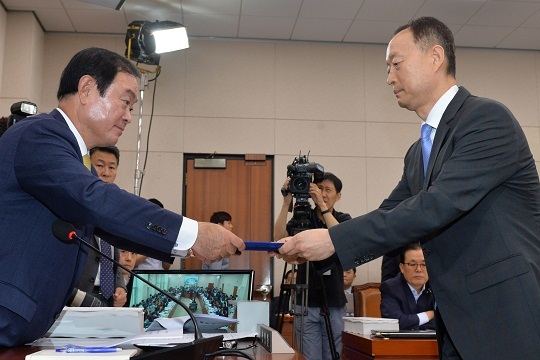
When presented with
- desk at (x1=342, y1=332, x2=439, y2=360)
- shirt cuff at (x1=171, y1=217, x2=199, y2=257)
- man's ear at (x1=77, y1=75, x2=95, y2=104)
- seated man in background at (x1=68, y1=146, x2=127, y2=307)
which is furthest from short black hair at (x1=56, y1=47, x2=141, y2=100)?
desk at (x1=342, y1=332, x2=439, y2=360)

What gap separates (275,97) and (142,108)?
134 cm

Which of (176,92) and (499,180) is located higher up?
(176,92)

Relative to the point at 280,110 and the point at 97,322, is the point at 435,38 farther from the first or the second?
the point at 280,110

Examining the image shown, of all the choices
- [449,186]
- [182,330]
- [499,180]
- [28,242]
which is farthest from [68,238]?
[499,180]

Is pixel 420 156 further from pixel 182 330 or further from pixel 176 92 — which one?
pixel 176 92

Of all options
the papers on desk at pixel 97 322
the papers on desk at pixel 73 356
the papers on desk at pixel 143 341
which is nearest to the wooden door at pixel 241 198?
the papers on desk at pixel 97 322

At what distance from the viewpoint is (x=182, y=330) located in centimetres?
164

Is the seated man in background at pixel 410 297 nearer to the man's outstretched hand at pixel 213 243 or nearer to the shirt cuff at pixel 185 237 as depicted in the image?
the man's outstretched hand at pixel 213 243

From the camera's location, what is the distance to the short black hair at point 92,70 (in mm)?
1675

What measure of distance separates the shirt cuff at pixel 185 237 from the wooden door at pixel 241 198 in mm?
4389

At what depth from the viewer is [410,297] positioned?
10.8 feet

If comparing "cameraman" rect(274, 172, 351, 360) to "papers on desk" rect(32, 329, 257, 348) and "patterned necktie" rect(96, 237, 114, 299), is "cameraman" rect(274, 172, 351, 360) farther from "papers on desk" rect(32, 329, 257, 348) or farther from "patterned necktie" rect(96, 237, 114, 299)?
"papers on desk" rect(32, 329, 257, 348)

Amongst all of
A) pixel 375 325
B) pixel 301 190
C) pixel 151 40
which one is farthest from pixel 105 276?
pixel 151 40

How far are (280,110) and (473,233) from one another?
4662 millimetres
